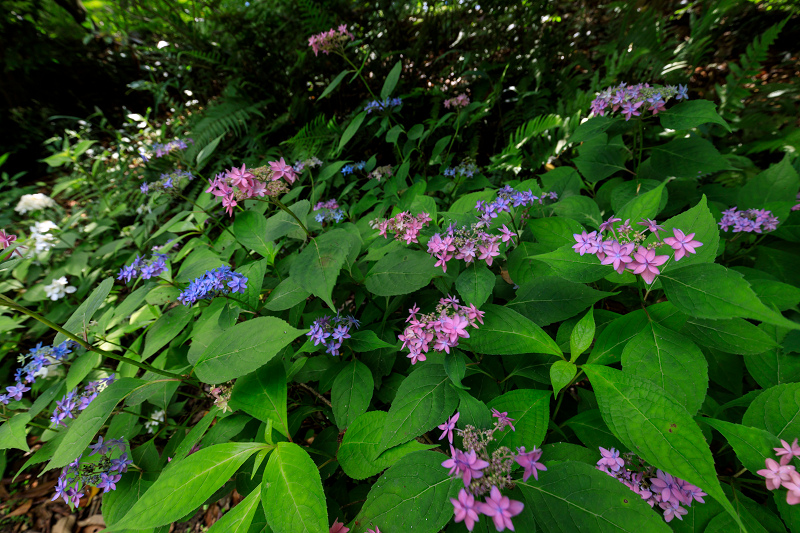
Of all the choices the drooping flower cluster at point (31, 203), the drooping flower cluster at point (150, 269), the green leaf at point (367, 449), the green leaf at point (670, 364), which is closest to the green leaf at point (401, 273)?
the green leaf at point (367, 449)

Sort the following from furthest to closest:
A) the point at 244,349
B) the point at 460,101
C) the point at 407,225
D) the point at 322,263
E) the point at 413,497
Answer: the point at 460,101 < the point at 407,225 < the point at 322,263 < the point at 244,349 < the point at 413,497

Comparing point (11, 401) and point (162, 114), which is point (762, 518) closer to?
point (11, 401)

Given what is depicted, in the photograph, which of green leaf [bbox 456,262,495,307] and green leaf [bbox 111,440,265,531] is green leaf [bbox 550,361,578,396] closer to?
green leaf [bbox 456,262,495,307]

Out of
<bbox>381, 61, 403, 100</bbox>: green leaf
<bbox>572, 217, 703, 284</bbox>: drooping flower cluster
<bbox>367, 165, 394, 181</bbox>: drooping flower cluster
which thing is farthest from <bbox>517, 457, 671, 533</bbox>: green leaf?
<bbox>381, 61, 403, 100</bbox>: green leaf

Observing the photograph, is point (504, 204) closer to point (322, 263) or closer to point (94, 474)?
point (322, 263)

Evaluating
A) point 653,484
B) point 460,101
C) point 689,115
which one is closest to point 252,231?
point 653,484

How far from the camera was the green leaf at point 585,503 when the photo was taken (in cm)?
77

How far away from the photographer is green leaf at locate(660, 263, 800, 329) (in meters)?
0.77

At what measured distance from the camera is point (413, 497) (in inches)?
35.5

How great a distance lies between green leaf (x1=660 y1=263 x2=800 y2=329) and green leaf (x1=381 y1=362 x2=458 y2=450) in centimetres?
68

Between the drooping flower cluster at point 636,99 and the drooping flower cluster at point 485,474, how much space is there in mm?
1610

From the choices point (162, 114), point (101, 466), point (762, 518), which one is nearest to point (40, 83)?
point (162, 114)

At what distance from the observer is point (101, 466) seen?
1.33 m

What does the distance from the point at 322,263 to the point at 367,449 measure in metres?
0.65
